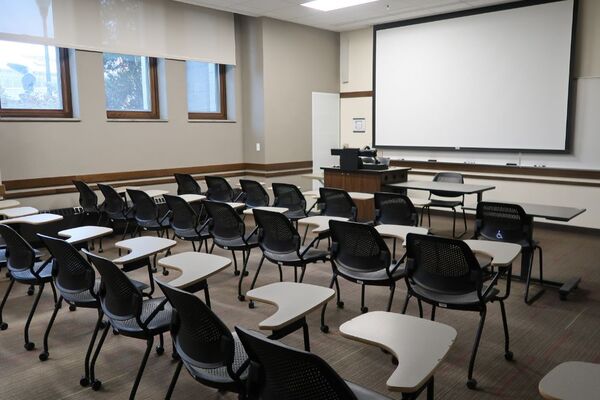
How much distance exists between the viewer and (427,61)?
8.24 meters

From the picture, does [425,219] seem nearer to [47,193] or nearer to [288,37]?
[288,37]

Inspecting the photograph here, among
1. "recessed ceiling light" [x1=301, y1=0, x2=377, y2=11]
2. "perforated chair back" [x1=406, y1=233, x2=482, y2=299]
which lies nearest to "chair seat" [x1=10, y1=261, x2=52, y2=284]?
"perforated chair back" [x1=406, y1=233, x2=482, y2=299]

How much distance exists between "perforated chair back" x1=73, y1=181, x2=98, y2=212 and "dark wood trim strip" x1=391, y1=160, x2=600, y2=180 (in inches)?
206

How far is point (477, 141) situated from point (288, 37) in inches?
148

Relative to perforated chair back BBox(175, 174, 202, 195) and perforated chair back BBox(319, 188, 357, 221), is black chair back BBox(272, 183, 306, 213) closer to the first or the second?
perforated chair back BBox(319, 188, 357, 221)

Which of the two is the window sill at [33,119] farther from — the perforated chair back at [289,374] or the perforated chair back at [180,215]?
the perforated chair back at [289,374]

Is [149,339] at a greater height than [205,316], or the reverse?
[205,316]

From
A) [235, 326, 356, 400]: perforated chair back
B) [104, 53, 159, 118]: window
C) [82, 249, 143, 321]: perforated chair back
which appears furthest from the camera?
[104, 53, 159, 118]: window

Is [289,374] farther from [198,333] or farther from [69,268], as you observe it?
[69,268]

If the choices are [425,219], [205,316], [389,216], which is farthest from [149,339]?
[425,219]

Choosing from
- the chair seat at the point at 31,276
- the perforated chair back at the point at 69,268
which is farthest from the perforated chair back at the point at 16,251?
the perforated chair back at the point at 69,268

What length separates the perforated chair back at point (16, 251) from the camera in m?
3.52

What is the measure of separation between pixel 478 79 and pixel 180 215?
5280 mm

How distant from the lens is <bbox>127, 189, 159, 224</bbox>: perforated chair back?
218 inches
